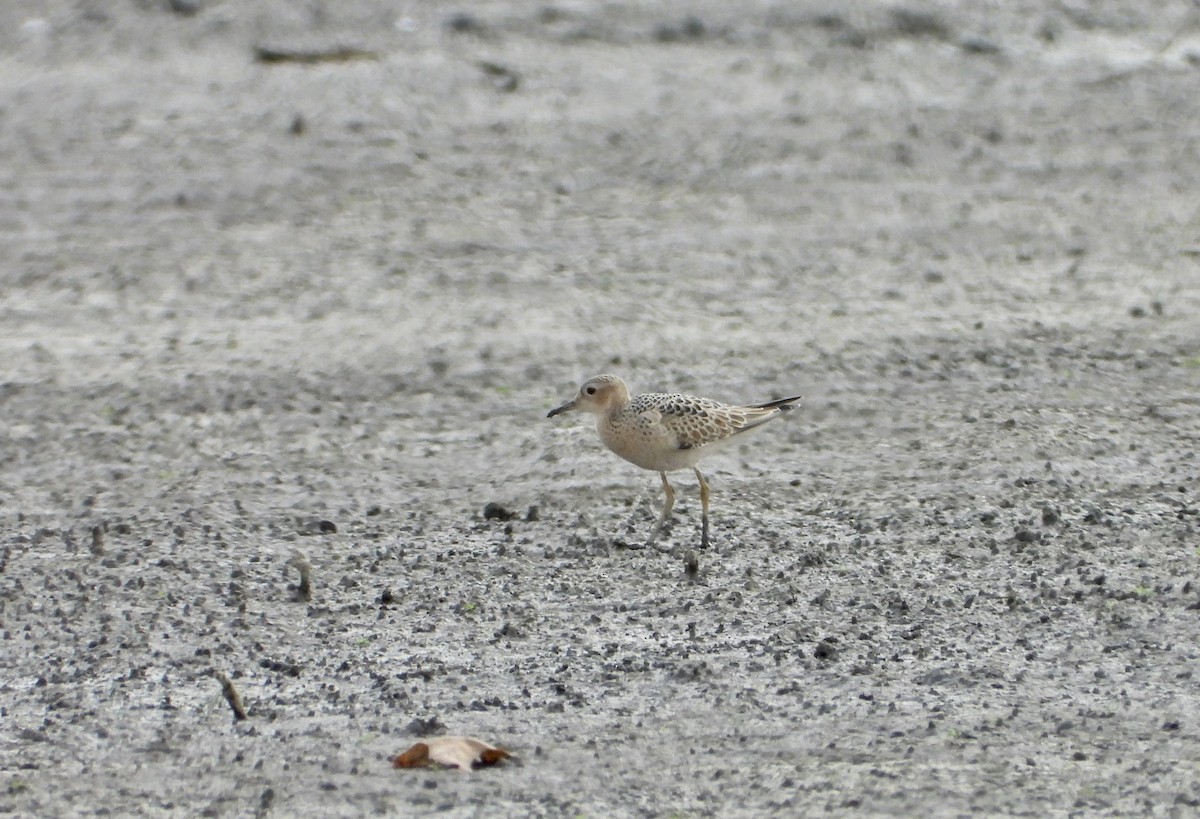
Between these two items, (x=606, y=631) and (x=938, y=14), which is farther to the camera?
(x=938, y=14)

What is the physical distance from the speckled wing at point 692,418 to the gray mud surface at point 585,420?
0.34 m

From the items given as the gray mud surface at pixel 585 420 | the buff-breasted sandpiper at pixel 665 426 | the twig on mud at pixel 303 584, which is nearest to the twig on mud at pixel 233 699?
the gray mud surface at pixel 585 420

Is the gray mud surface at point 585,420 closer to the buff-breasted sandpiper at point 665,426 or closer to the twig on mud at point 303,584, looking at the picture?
the twig on mud at point 303,584

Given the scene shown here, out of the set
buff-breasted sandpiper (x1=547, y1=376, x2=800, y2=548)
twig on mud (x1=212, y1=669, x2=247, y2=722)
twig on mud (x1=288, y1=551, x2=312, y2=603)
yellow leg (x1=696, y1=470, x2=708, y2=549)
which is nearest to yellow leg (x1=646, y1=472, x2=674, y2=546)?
buff-breasted sandpiper (x1=547, y1=376, x2=800, y2=548)

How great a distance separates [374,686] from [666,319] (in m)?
4.17

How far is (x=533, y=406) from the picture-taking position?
28.9 ft

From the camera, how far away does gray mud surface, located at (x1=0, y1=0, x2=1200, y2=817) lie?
5.61 meters

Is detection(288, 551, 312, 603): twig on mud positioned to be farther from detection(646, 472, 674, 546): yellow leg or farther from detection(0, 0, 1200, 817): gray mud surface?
detection(646, 472, 674, 546): yellow leg

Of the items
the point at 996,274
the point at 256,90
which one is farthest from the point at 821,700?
the point at 256,90

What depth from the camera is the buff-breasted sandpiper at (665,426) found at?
7.46 meters

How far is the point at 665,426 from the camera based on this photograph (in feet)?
24.5

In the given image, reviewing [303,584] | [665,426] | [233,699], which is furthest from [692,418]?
[233,699]

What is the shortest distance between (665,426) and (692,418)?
0.14m

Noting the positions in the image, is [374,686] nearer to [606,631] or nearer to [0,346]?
[606,631]
